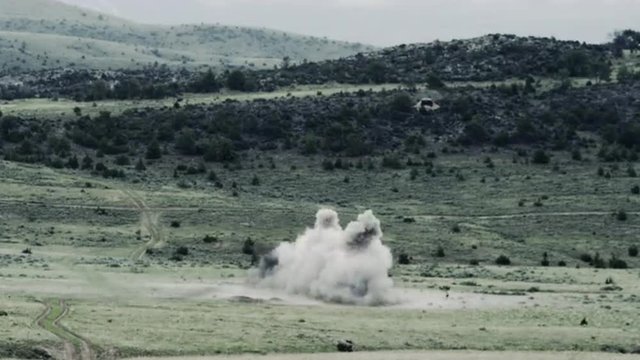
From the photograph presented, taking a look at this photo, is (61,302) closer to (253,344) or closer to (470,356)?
(253,344)

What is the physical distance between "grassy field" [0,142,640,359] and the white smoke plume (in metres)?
1.57

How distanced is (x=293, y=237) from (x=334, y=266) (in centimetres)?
2621

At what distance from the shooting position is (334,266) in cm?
5888

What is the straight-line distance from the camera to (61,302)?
175 feet

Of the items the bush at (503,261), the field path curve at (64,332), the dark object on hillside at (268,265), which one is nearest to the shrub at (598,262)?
the bush at (503,261)

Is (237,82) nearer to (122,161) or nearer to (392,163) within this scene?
(122,161)

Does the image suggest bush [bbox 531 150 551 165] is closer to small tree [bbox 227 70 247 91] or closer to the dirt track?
small tree [bbox 227 70 247 91]

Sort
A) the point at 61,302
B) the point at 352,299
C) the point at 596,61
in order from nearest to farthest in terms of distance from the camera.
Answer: the point at 61,302, the point at 352,299, the point at 596,61

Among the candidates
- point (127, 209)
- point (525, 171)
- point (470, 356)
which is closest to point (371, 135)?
point (525, 171)

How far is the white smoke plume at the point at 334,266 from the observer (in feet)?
191

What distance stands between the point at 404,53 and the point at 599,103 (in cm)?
4760

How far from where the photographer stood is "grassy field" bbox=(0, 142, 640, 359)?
154ft

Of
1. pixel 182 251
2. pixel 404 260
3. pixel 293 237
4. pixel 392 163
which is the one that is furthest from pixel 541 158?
pixel 182 251

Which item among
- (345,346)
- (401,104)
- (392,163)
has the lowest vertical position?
(345,346)
